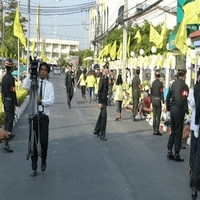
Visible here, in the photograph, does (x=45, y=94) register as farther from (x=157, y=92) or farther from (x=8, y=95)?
(x=157, y=92)

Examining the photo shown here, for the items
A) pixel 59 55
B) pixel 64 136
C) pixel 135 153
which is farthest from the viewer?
pixel 59 55

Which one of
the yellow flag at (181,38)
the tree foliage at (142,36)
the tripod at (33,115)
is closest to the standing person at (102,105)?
the yellow flag at (181,38)

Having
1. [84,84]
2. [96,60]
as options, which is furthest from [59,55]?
[84,84]

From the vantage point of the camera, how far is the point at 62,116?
20000 millimetres

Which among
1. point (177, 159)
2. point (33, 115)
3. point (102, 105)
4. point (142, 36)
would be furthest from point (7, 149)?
point (142, 36)

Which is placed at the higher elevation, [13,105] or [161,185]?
[13,105]

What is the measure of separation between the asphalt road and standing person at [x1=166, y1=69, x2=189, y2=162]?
379 mm

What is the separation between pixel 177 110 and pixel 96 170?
237 cm

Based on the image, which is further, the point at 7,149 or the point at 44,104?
the point at 7,149

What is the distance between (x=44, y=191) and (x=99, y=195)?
858 mm

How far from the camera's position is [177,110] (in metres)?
10.8

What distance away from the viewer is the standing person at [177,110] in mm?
10836

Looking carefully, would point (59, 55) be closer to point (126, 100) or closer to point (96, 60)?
point (96, 60)

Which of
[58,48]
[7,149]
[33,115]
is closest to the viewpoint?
[33,115]
